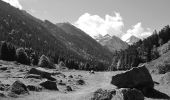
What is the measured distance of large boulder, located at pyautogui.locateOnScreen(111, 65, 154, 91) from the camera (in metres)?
46.9

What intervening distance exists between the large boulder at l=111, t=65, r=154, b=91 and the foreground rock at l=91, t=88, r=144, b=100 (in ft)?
42.5

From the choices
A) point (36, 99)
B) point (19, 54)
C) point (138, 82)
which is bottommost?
point (36, 99)

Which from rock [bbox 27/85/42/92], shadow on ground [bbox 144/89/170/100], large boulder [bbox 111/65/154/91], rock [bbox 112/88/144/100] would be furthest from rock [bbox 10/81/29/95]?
shadow on ground [bbox 144/89/170/100]

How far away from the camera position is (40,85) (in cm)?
4672

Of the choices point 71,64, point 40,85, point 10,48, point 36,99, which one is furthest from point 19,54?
point 36,99

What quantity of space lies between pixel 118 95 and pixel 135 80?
15.9 m

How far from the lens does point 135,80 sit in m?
46.8

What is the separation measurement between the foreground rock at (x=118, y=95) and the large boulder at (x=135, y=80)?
13.0 m

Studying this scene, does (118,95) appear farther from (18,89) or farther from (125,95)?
(18,89)

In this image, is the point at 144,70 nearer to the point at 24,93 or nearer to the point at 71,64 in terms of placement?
the point at 24,93

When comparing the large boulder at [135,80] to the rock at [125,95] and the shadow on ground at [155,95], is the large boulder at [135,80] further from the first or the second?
the rock at [125,95]

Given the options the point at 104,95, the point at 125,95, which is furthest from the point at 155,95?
the point at 104,95

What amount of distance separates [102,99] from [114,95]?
160 cm

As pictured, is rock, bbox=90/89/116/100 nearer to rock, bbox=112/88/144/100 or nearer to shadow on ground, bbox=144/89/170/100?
rock, bbox=112/88/144/100
